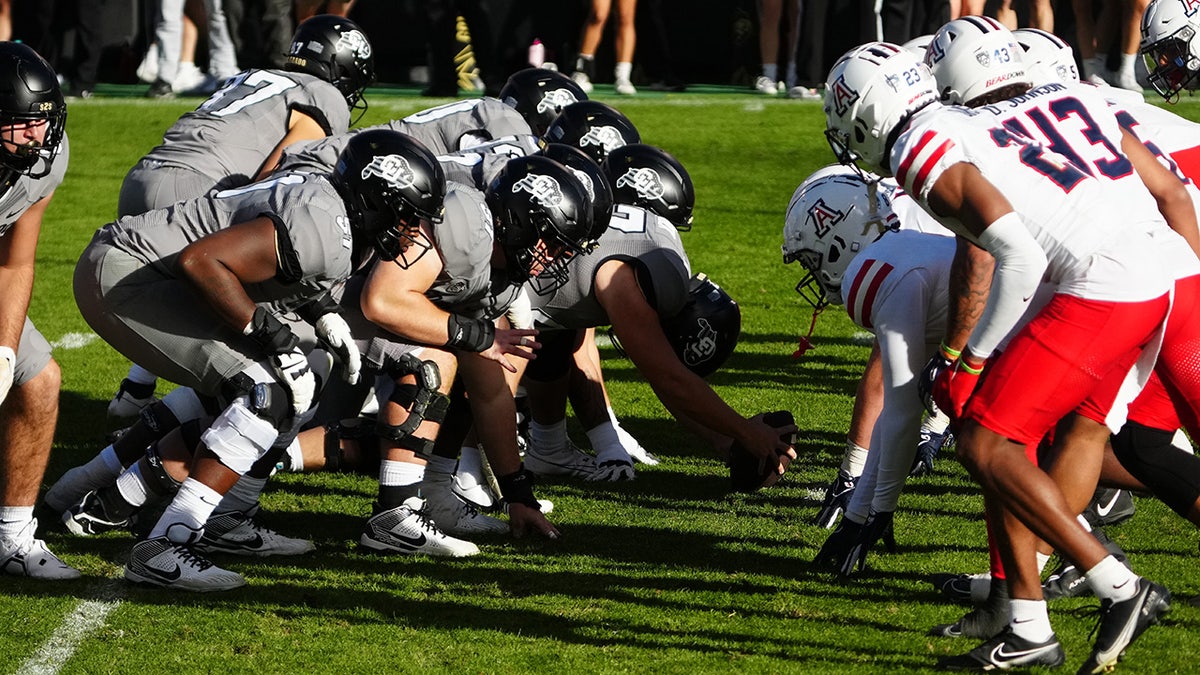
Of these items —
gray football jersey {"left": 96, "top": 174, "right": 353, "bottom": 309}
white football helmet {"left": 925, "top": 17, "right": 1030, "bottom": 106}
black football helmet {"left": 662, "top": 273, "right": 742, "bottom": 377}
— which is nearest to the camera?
white football helmet {"left": 925, "top": 17, "right": 1030, "bottom": 106}

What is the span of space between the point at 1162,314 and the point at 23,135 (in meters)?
3.05

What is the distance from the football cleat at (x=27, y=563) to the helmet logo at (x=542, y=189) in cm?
180

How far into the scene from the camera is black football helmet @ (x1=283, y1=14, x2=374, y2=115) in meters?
6.30

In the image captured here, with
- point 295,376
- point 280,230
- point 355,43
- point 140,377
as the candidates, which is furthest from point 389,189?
point 140,377

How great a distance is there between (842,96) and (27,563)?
2740 mm

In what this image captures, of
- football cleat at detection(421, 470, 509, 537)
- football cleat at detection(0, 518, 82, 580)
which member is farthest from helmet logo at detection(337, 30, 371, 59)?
football cleat at detection(0, 518, 82, 580)

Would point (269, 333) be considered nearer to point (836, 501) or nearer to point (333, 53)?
point (836, 501)

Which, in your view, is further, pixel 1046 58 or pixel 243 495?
pixel 1046 58

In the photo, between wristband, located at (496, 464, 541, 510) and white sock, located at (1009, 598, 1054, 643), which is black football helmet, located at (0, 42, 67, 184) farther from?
white sock, located at (1009, 598, 1054, 643)

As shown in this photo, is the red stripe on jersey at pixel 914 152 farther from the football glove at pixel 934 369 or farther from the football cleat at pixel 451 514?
→ the football cleat at pixel 451 514

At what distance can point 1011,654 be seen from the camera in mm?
3629

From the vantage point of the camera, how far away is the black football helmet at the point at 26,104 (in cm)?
408

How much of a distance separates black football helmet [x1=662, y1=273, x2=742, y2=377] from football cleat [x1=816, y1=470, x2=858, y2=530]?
76cm

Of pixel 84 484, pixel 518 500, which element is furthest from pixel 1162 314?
pixel 84 484
